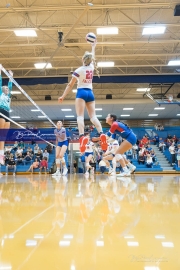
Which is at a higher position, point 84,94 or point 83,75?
point 83,75

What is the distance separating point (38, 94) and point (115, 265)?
23026 millimetres

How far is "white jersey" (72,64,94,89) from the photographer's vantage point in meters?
4.47

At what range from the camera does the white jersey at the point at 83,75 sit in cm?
447

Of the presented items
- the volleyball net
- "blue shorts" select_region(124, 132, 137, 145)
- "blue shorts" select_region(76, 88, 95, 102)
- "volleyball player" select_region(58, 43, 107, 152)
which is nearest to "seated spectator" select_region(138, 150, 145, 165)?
the volleyball net

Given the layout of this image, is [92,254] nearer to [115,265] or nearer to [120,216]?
[115,265]

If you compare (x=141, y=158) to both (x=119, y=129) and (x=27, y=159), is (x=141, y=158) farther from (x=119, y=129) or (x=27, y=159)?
(x=119, y=129)

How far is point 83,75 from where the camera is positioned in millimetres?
4488

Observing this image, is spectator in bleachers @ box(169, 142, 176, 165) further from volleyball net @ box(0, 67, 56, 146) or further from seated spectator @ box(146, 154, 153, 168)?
volleyball net @ box(0, 67, 56, 146)

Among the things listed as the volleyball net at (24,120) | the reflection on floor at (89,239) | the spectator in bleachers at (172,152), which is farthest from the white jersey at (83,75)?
the spectator in bleachers at (172,152)

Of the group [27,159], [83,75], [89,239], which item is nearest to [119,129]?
[83,75]

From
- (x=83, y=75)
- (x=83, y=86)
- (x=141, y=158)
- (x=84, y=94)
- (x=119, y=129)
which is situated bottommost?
(x=141, y=158)

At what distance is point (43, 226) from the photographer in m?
1.25

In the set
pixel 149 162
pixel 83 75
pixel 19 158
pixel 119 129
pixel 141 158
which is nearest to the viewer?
pixel 83 75

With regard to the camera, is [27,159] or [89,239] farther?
[27,159]
